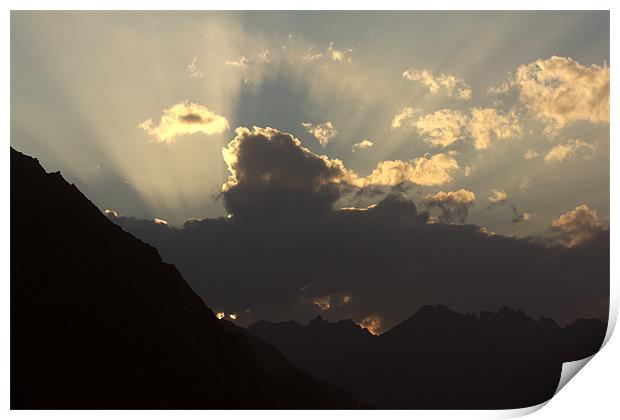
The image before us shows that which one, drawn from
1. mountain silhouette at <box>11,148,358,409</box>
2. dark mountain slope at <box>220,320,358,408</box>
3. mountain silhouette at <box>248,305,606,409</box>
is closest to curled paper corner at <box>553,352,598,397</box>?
mountain silhouette at <box>248,305,606,409</box>

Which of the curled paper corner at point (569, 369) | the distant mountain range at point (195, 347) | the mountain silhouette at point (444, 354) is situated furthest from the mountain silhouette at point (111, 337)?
the curled paper corner at point (569, 369)

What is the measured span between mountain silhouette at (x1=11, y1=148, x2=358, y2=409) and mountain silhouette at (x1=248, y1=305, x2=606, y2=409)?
0.32m

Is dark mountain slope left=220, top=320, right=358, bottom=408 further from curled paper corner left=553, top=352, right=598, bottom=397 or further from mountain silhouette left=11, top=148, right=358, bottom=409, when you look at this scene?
curled paper corner left=553, top=352, right=598, bottom=397

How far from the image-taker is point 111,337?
627 centimetres

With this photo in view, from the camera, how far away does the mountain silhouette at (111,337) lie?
5980 millimetres

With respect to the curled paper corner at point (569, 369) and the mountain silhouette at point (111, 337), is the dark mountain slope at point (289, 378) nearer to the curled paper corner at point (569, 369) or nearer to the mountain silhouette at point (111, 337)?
the mountain silhouette at point (111, 337)

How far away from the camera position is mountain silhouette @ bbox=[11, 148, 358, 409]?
598 cm

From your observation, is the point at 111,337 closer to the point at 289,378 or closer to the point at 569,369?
the point at 289,378

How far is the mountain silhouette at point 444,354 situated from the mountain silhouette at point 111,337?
316mm

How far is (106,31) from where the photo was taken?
242 inches
